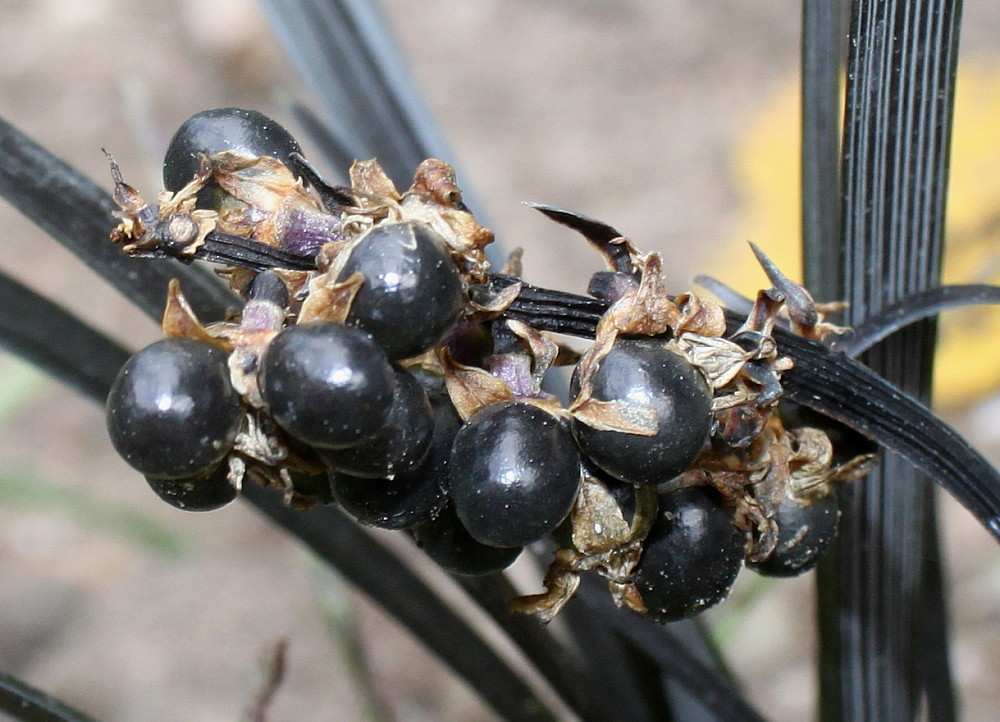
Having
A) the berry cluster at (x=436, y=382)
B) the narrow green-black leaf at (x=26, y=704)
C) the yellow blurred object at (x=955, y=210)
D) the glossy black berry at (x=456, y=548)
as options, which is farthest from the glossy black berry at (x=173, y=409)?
the yellow blurred object at (x=955, y=210)

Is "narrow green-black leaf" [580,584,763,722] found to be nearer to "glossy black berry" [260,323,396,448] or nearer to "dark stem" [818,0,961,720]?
"dark stem" [818,0,961,720]

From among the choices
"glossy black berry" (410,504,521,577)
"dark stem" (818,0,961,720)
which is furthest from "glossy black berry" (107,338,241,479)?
"dark stem" (818,0,961,720)

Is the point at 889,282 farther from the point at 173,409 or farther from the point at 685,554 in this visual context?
the point at 173,409

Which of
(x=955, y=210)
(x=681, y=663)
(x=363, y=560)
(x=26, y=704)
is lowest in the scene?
(x=955, y=210)

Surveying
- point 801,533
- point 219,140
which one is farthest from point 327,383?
point 801,533

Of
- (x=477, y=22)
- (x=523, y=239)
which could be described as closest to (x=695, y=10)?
(x=477, y=22)

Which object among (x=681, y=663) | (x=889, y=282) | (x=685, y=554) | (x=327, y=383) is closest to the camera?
(x=327, y=383)

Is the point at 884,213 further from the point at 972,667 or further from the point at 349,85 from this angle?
the point at 972,667
